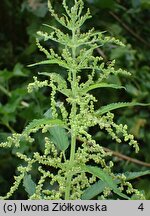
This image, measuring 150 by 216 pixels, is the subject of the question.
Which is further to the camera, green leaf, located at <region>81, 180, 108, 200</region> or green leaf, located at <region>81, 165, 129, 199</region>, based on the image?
green leaf, located at <region>81, 180, 108, 200</region>

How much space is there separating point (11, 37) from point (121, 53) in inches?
24.4

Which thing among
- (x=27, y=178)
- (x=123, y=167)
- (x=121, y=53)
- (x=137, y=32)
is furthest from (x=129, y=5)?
(x=27, y=178)

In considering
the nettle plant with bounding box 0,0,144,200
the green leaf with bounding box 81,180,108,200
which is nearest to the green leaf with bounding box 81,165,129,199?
the nettle plant with bounding box 0,0,144,200

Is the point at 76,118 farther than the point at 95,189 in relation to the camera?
No

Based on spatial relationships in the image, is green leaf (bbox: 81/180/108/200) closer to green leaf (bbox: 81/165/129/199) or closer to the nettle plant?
the nettle plant

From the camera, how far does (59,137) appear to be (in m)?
1.09

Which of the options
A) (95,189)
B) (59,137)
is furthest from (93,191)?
(59,137)

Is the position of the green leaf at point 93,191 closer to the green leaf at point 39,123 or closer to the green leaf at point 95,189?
the green leaf at point 95,189

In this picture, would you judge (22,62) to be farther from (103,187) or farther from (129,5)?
(103,187)

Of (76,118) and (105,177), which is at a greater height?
(76,118)

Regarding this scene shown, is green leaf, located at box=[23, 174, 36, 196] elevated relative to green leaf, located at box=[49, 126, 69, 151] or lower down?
lower down

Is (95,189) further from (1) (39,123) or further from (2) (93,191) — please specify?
(1) (39,123)

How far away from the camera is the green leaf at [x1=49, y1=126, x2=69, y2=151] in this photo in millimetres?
1085

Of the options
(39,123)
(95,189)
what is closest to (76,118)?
(39,123)
